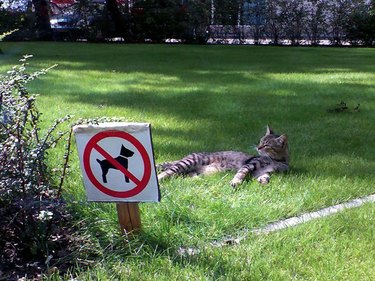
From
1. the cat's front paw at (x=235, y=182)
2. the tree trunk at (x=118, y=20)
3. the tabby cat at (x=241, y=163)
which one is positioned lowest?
the cat's front paw at (x=235, y=182)

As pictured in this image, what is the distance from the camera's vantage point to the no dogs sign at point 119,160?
119 inches

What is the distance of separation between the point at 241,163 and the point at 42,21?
836 inches

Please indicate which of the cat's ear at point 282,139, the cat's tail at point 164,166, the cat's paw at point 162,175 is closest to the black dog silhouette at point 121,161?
the cat's paw at point 162,175

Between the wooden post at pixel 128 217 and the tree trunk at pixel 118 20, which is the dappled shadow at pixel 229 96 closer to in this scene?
the wooden post at pixel 128 217

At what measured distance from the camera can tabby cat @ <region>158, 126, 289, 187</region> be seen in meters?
4.93

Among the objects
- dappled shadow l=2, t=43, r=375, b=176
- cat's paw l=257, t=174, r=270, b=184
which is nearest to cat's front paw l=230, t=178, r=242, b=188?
cat's paw l=257, t=174, r=270, b=184

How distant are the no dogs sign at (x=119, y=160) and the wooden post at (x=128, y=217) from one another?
0.49 ft

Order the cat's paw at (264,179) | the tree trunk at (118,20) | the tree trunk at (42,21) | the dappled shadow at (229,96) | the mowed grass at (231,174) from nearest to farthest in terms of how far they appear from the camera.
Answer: the mowed grass at (231,174)
the cat's paw at (264,179)
the dappled shadow at (229,96)
the tree trunk at (118,20)
the tree trunk at (42,21)

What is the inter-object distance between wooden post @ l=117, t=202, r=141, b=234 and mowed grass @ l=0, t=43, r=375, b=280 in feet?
0.24

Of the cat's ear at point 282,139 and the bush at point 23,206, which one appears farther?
the cat's ear at point 282,139

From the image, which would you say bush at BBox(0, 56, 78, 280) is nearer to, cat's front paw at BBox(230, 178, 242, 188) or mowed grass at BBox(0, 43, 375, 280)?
mowed grass at BBox(0, 43, 375, 280)

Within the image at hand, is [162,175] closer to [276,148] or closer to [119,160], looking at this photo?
[276,148]

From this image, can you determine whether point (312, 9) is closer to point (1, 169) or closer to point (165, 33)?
point (165, 33)

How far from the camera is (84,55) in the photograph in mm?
16672
